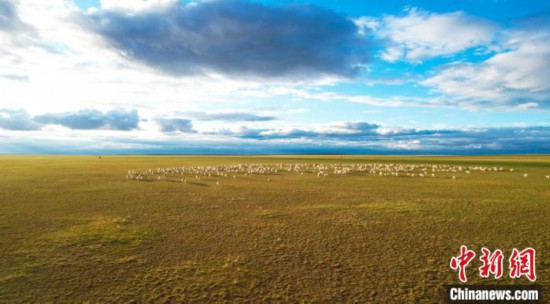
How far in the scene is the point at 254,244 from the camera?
1306cm

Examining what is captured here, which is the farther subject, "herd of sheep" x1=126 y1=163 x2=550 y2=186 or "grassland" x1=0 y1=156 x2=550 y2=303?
"herd of sheep" x1=126 y1=163 x2=550 y2=186

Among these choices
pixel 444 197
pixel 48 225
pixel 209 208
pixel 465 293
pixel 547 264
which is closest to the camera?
pixel 465 293

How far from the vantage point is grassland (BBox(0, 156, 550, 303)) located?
9.37 m

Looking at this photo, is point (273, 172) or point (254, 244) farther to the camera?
point (273, 172)

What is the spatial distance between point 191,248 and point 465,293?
31.7 feet

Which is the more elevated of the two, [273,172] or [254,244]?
[273,172]

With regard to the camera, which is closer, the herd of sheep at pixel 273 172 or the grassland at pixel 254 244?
the grassland at pixel 254 244

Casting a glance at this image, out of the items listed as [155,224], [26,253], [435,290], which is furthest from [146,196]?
[435,290]

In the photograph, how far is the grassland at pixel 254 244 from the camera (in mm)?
9367

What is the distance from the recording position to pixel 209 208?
19.8 m

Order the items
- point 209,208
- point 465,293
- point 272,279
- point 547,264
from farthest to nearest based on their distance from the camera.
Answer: point 209,208 → point 547,264 → point 272,279 → point 465,293

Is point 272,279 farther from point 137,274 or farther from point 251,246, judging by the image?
point 137,274

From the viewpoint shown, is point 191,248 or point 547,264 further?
point 191,248

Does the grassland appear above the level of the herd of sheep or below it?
below
